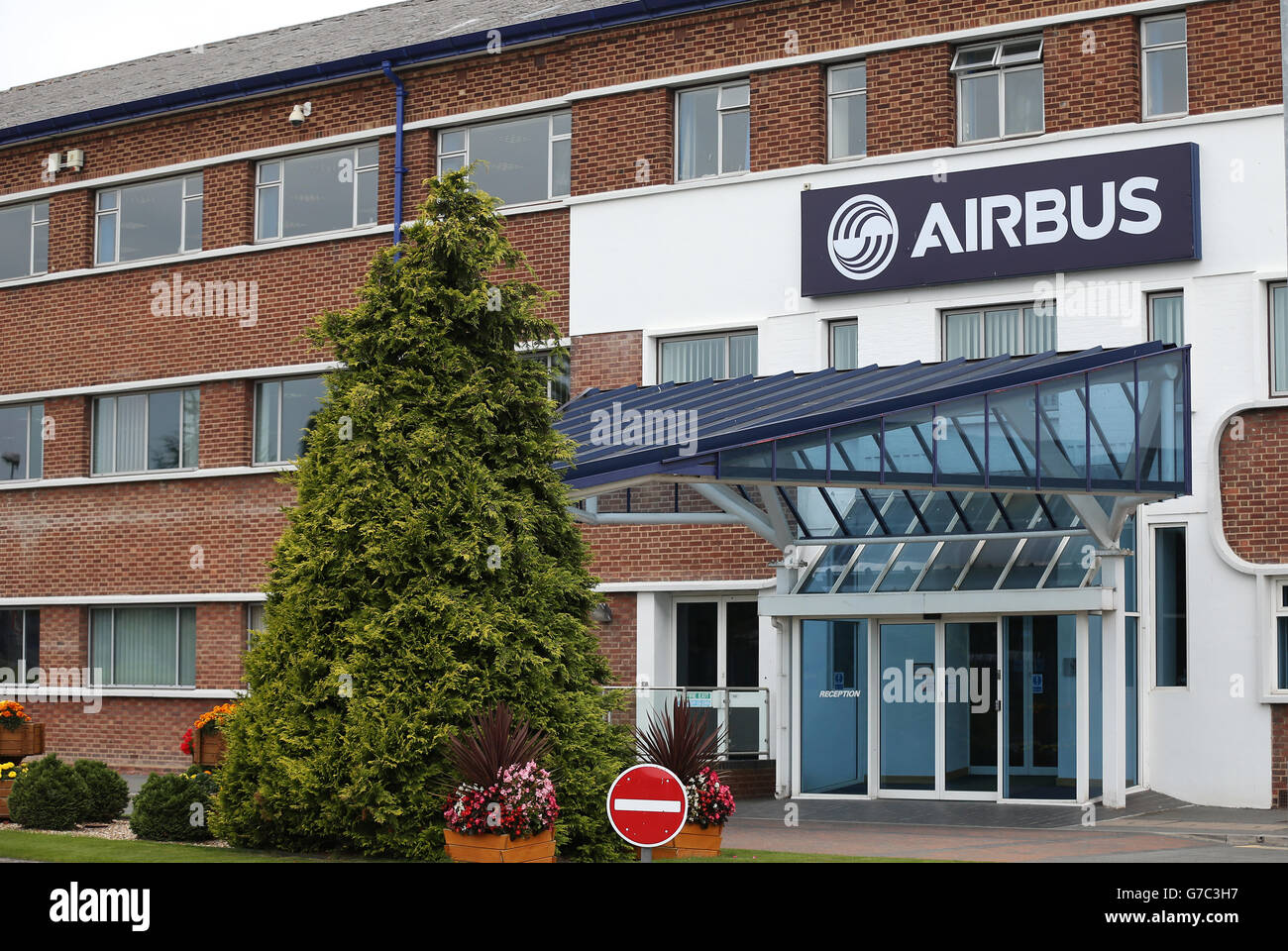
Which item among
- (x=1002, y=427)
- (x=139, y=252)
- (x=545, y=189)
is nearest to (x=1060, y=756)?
(x=1002, y=427)

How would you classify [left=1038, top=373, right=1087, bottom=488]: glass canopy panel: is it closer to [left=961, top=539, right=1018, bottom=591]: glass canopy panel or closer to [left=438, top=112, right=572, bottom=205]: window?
[left=961, top=539, right=1018, bottom=591]: glass canopy panel

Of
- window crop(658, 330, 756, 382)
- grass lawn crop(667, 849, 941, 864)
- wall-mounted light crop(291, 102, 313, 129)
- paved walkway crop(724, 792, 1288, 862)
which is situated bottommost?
paved walkway crop(724, 792, 1288, 862)

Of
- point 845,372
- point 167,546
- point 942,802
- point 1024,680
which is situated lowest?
point 942,802

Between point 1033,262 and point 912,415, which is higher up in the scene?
point 1033,262

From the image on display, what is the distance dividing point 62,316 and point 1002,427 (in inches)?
720

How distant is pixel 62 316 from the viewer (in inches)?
1172

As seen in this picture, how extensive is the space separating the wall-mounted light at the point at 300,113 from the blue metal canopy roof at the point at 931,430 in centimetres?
1029

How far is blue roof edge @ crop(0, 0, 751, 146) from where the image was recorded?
24.9m

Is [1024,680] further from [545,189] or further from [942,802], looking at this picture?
[545,189]

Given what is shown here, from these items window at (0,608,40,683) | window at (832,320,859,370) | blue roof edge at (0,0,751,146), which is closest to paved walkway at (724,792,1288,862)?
window at (832,320,859,370)

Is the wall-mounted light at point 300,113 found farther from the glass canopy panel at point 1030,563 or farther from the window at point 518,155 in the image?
the glass canopy panel at point 1030,563

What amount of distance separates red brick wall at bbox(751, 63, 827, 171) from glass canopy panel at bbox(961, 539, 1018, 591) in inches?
234
